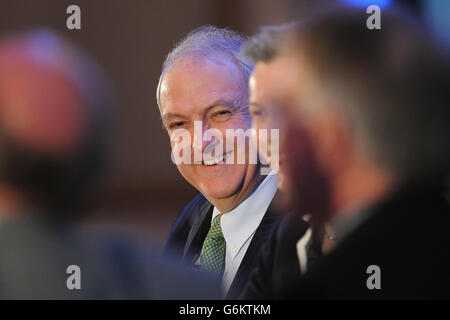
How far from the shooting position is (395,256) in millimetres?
2635

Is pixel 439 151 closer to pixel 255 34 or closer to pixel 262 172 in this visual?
pixel 262 172

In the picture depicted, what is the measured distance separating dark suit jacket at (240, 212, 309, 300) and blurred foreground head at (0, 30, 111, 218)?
81cm

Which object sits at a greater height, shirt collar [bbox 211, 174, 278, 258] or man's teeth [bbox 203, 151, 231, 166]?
man's teeth [bbox 203, 151, 231, 166]

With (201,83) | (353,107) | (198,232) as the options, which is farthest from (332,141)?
(198,232)

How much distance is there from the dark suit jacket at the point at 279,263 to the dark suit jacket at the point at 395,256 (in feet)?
0.20

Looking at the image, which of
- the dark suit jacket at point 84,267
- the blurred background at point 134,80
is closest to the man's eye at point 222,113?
the blurred background at point 134,80

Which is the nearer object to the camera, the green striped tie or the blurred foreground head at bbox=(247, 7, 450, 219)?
the blurred foreground head at bbox=(247, 7, 450, 219)

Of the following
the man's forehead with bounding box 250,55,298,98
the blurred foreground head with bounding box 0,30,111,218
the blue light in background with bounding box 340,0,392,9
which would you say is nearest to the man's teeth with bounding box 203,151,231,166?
the man's forehead with bounding box 250,55,298,98

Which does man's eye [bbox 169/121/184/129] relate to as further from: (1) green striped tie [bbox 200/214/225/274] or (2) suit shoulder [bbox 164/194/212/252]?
(1) green striped tie [bbox 200/214/225/274]

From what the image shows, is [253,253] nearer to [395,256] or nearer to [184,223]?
[184,223]

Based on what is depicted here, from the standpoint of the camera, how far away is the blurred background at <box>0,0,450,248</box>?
272 centimetres

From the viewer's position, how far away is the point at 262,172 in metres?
2.69
